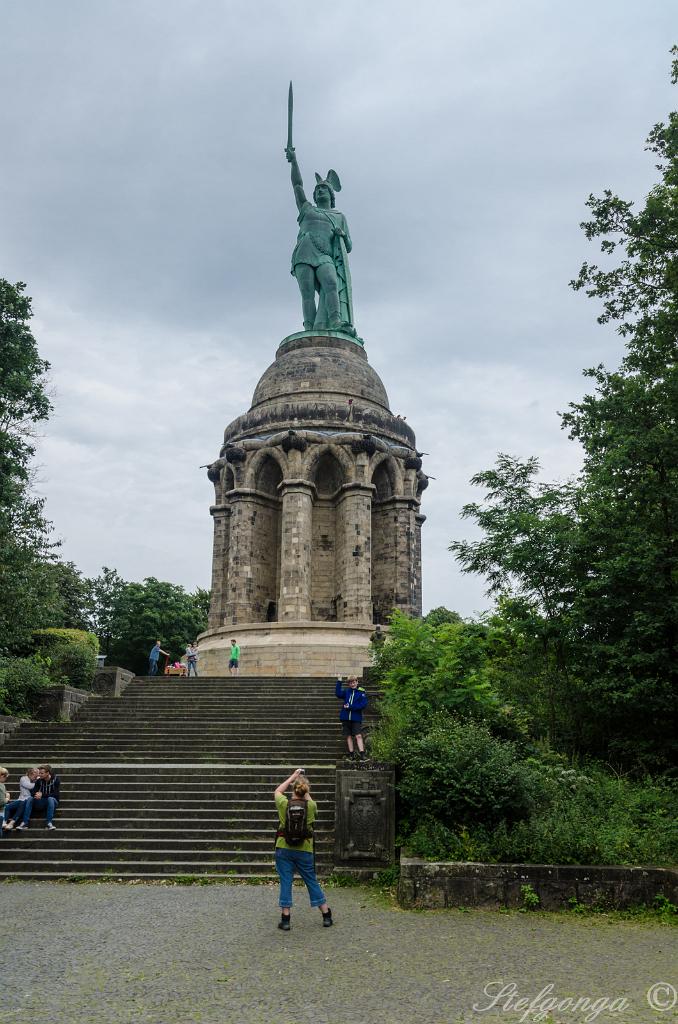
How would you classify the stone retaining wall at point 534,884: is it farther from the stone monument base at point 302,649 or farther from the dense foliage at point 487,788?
the stone monument base at point 302,649

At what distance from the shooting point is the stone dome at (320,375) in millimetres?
33406

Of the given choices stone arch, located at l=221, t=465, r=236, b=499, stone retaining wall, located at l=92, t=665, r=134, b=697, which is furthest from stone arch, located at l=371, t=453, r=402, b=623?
stone retaining wall, located at l=92, t=665, r=134, b=697

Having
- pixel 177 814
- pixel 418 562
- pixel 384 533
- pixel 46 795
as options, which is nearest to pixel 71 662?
pixel 46 795

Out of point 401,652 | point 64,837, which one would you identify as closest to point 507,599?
point 401,652

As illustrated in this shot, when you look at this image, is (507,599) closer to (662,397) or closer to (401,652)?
(401,652)

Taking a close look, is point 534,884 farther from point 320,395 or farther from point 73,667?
point 320,395

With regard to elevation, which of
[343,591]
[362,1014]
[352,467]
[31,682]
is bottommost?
[362,1014]

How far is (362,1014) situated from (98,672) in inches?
716

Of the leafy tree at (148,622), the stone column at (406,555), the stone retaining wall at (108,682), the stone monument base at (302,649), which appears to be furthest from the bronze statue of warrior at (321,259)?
the leafy tree at (148,622)

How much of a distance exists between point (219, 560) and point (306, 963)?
27275mm

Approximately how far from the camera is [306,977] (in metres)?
6.29

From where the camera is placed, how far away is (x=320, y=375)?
33.7 metres

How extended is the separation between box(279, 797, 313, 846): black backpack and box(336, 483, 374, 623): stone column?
21.7 metres

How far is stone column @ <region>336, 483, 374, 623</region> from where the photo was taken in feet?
97.8
